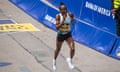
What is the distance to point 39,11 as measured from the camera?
Result: 19719 mm

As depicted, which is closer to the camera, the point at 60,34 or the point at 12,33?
the point at 60,34

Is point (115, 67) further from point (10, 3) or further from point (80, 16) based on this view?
point (10, 3)

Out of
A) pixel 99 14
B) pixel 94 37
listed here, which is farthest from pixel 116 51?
pixel 99 14

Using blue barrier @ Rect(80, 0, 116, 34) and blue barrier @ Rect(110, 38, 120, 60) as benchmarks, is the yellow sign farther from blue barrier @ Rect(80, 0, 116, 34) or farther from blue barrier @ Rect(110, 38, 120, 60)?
blue barrier @ Rect(110, 38, 120, 60)

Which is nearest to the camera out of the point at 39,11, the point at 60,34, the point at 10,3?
the point at 60,34

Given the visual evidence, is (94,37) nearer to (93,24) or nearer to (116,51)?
(93,24)

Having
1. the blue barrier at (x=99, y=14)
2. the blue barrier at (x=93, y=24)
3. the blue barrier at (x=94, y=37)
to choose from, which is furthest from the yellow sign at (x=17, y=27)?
the blue barrier at (x=99, y=14)

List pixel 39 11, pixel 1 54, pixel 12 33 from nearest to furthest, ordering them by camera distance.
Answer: pixel 1 54 → pixel 12 33 → pixel 39 11

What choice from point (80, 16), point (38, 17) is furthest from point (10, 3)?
point (80, 16)

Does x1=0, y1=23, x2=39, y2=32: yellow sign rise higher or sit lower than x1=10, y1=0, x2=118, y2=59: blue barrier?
lower

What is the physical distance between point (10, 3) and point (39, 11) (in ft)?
13.5

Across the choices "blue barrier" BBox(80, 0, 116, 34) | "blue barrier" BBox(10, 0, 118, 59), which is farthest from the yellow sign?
"blue barrier" BBox(80, 0, 116, 34)

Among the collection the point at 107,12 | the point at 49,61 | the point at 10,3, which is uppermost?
the point at 107,12

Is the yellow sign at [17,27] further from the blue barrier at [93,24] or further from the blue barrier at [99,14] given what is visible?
the blue barrier at [99,14]
